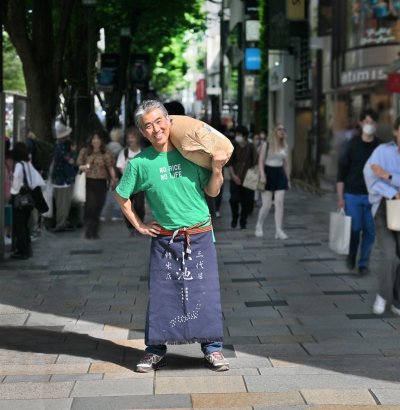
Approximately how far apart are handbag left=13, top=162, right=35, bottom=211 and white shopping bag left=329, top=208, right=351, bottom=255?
4.05m

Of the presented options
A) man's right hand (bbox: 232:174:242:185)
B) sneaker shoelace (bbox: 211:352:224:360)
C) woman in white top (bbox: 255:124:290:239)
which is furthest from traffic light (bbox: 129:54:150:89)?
sneaker shoelace (bbox: 211:352:224:360)

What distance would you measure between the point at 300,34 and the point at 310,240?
24.2m

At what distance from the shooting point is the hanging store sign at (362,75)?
101 ft

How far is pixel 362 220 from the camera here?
40.0 ft

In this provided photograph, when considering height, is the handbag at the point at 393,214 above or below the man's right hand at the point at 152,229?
below

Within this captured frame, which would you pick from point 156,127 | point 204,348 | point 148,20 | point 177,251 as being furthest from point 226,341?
point 148,20

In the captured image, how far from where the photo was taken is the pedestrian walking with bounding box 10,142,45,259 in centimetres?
1450

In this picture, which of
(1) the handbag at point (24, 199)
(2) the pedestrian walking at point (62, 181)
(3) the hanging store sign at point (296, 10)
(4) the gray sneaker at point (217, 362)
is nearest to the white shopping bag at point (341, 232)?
(1) the handbag at point (24, 199)

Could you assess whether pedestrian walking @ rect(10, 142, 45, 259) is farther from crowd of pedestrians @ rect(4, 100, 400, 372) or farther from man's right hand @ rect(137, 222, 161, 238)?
man's right hand @ rect(137, 222, 161, 238)

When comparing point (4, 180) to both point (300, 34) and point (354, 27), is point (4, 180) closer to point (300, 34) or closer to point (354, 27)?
point (354, 27)

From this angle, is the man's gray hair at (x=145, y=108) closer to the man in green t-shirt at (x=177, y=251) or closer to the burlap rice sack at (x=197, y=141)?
the man in green t-shirt at (x=177, y=251)

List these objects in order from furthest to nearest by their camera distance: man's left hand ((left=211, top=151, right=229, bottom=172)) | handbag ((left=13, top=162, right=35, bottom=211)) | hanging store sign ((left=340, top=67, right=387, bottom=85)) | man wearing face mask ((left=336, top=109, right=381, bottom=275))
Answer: hanging store sign ((left=340, top=67, right=387, bottom=85)) → handbag ((left=13, top=162, right=35, bottom=211)) → man wearing face mask ((left=336, top=109, right=381, bottom=275)) → man's left hand ((left=211, top=151, right=229, bottom=172))

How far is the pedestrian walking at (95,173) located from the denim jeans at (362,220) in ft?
18.5

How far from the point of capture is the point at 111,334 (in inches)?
348
